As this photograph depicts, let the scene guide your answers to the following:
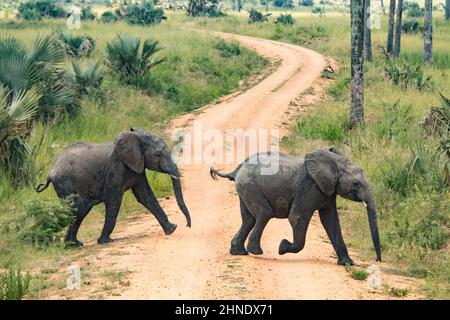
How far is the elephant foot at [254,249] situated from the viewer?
40.7 ft

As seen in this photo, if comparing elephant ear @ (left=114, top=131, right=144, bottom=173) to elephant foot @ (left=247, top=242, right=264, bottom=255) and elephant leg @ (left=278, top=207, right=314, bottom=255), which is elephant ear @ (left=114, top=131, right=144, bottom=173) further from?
elephant leg @ (left=278, top=207, right=314, bottom=255)

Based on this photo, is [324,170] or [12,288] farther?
[324,170]

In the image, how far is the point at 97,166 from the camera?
1394cm

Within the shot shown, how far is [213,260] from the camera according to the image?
1198 cm

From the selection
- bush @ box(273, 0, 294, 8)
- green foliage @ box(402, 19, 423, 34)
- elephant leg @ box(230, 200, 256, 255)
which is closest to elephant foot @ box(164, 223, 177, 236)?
elephant leg @ box(230, 200, 256, 255)

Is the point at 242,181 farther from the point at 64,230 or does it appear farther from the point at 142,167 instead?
the point at 64,230

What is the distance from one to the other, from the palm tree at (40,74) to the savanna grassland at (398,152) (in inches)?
230

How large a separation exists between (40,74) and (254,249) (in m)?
9.31

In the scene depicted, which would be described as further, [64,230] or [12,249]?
[64,230]

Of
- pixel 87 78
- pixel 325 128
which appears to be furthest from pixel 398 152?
pixel 87 78

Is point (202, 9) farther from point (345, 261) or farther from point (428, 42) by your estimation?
point (345, 261)

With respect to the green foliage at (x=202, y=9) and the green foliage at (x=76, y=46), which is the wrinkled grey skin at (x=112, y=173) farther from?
the green foliage at (x=202, y=9)
